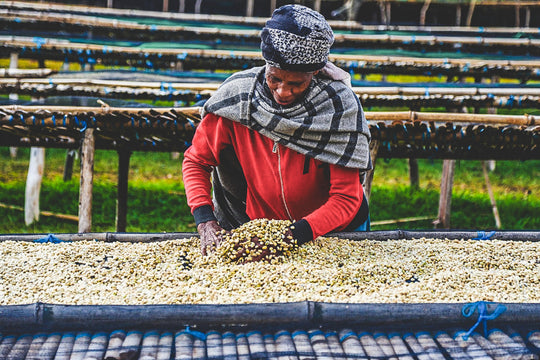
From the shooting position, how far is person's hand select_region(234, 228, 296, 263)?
1.87 m

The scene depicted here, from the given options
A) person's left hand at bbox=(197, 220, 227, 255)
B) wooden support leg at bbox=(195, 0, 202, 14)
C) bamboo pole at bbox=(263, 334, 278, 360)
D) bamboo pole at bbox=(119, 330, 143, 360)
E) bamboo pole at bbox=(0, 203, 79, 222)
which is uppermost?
wooden support leg at bbox=(195, 0, 202, 14)

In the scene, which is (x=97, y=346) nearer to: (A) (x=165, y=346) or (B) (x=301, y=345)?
(A) (x=165, y=346)

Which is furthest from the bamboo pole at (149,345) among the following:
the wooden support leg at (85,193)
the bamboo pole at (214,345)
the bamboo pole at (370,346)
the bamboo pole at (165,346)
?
the wooden support leg at (85,193)

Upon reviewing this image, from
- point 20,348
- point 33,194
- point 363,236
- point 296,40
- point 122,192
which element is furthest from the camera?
point 33,194

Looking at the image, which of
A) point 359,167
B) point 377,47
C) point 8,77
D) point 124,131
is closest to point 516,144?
point 359,167

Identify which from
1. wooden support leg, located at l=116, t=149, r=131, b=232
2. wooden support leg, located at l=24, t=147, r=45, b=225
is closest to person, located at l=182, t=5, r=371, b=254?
wooden support leg, located at l=116, t=149, r=131, b=232

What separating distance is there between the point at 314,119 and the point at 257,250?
57 centimetres

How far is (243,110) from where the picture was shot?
6.92ft

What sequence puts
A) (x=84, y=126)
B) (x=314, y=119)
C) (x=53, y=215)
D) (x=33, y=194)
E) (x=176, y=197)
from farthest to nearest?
(x=176, y=197) → (x=53, y=215) → (x=33, y=194) → (x=84, y=126) → (x=314, y=119)

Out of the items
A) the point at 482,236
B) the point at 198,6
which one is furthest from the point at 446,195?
the point at 198,6

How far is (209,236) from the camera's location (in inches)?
80.0

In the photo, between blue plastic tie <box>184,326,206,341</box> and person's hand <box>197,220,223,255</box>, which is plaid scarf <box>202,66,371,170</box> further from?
blue plastic tie <box>184,326,206,341</box>

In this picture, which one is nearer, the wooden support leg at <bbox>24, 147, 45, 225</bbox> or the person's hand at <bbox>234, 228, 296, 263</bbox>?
the person's hand at <bbox>234, 228, 296, 263</bbox>

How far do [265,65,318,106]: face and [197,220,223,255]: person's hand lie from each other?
562 millimetres
